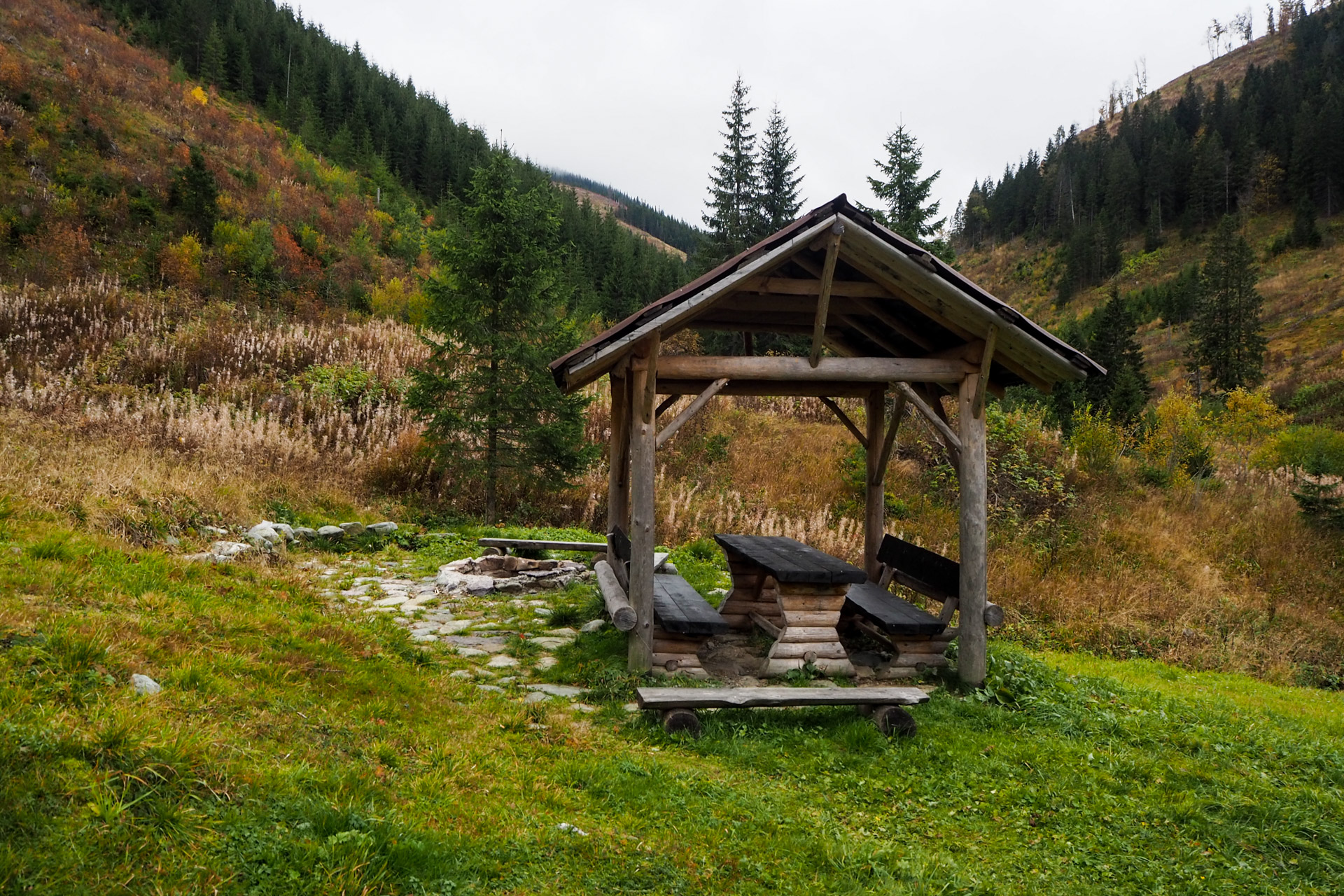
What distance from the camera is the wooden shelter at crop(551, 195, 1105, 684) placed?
19.4 feet

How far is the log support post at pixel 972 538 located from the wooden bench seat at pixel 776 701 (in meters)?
1.26

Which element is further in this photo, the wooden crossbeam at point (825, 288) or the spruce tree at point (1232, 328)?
the spruce tree at point (1232, 328)

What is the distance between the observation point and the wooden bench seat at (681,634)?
592 cm

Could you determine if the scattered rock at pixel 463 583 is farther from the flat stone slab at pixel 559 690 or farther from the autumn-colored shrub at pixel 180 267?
the autumn-colored shrub at pixel 180 267

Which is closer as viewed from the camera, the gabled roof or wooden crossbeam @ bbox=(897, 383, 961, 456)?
the gabled roof

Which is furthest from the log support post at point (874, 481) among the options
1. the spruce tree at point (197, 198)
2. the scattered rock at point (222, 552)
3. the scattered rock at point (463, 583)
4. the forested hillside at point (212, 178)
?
the spruce tree at point (197, 198)

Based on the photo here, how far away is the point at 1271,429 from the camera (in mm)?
20297

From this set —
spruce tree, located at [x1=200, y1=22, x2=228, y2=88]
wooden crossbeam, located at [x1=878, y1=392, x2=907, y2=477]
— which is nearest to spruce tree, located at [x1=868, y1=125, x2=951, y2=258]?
wooden crossbeam, located at [x1=878, y1=392, x2=907, y2=477]

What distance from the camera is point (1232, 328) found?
34688mm

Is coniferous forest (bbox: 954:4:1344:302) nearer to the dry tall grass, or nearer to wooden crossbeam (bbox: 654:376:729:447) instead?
the dry tall grass

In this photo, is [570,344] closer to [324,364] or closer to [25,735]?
[324,364]

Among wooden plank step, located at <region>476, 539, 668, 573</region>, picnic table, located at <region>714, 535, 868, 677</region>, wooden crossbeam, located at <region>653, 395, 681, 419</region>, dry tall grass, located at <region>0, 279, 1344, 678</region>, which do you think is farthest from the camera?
wooden plank step, located at <region>476, 539, 668, 573</region>

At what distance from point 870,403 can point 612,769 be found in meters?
5.40

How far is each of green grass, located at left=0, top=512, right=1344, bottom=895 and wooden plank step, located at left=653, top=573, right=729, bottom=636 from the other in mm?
587
